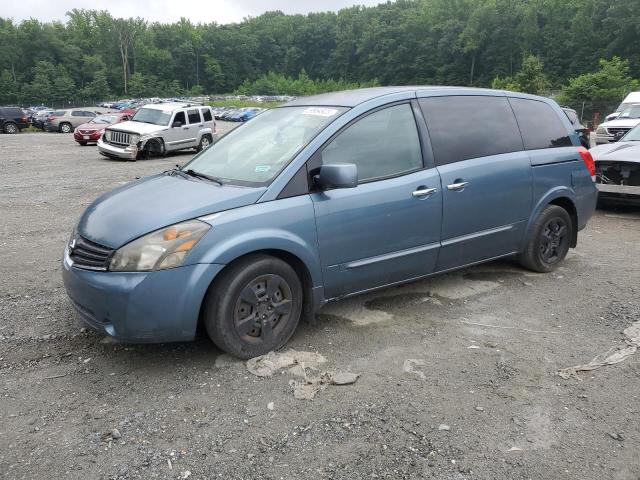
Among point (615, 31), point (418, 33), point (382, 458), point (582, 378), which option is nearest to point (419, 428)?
point (382, 458)

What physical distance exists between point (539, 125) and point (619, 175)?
139 inches

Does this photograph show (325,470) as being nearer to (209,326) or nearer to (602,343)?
(209,326)

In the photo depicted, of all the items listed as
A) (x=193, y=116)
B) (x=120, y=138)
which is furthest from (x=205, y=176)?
(x=193, y=116)

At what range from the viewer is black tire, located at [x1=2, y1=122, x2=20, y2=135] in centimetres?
3144

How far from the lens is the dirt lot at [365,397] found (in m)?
2.67

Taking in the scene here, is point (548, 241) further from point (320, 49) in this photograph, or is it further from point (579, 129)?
point (320, 49)

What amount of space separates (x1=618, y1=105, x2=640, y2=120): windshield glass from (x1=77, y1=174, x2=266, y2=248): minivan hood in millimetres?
18410

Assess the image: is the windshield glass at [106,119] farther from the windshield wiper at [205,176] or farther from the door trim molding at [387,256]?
the door trim molding at [387,256]

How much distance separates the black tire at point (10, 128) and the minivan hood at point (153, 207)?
32586 mm

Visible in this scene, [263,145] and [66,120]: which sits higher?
[263,145]

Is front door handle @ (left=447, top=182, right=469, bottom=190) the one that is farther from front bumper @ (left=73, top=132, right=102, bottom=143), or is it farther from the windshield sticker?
front bumper @ (left=73, top=132, right=102, bottom=143)

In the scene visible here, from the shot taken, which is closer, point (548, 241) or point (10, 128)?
point (548, 241)

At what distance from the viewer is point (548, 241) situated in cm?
534

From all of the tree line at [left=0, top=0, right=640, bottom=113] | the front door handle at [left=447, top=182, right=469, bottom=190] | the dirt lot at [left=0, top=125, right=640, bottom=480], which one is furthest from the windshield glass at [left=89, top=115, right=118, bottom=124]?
the tree line at [left=0, top=0, right=640, bottom=113]
